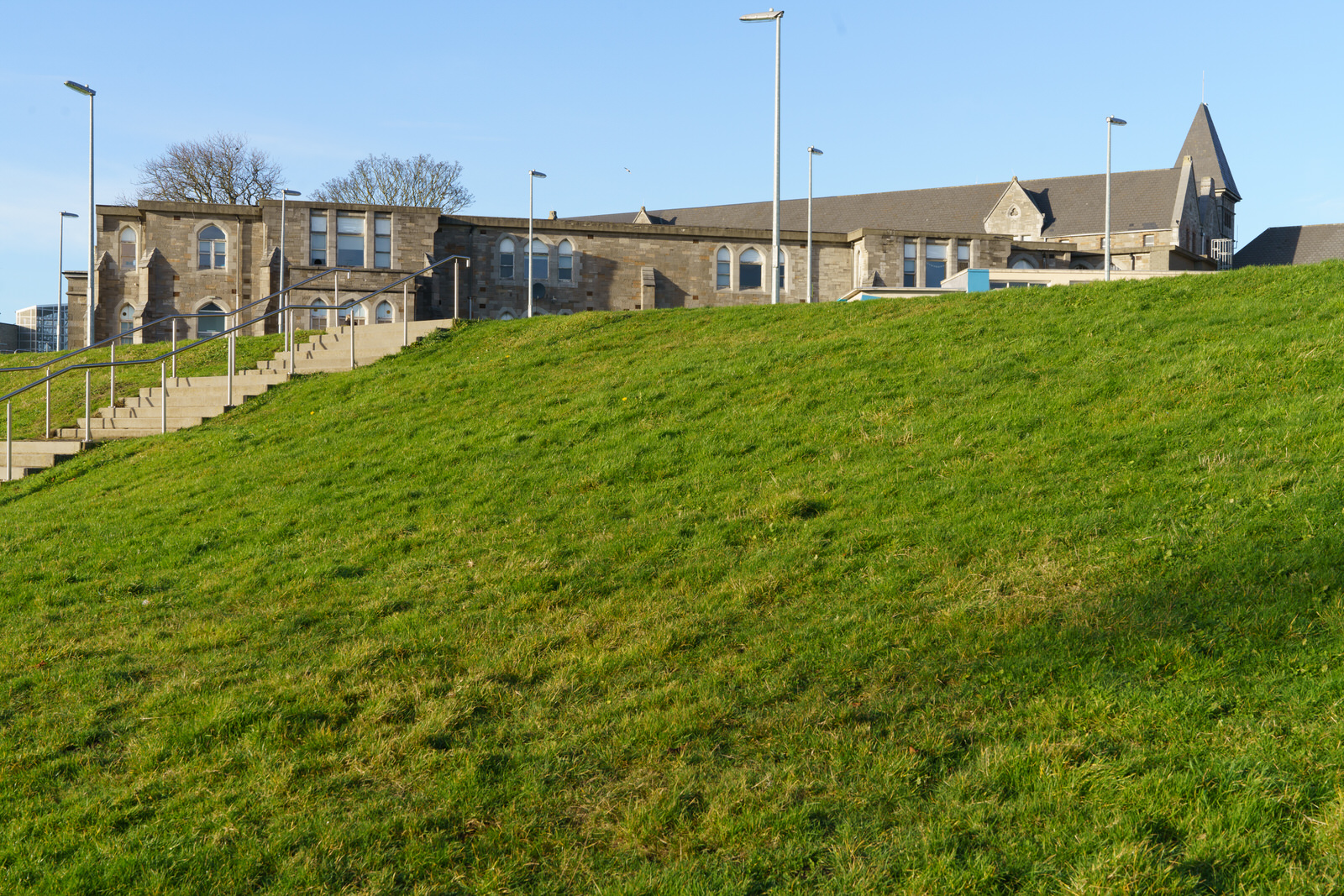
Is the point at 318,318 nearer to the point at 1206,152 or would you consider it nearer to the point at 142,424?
the point at 142,424

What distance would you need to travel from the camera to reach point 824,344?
1409 centimetres

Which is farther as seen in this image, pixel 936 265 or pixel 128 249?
pixel 936 265

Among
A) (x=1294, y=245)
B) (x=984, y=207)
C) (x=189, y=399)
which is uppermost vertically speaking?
(x=984, y=207)

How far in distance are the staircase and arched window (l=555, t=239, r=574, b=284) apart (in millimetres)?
26463

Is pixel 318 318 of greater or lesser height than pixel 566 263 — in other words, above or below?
below

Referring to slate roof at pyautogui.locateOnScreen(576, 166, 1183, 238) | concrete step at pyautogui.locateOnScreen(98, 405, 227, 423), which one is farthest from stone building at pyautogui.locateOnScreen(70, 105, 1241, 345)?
concrete step at pyautogui.locateOnScreen(98, 405, 227, 423)

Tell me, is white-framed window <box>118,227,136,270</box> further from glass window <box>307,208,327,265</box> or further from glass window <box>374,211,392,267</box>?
glass window <box>374,211,392,267</box>

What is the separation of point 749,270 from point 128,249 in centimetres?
2709

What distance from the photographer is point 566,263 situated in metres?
45.6

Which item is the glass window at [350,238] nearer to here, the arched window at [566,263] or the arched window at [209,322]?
the arched window at [209,322]

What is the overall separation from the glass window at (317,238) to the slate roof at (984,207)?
28.1m

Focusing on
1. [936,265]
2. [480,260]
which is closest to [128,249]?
[480,260]

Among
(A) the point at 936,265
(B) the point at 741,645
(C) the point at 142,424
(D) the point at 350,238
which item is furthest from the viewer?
(A) the point at 936,265

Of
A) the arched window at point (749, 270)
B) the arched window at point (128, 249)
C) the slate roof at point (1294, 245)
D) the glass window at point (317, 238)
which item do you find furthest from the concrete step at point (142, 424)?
the slate roof at point (1294, 245)
